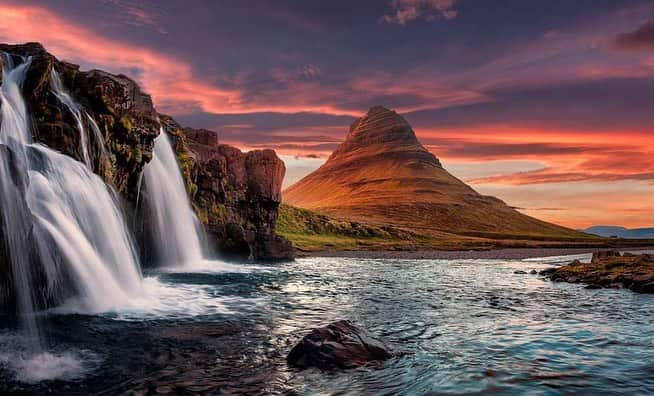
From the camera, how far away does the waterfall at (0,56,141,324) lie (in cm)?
1900

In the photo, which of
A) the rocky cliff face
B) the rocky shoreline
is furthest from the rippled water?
the rocky cliff face

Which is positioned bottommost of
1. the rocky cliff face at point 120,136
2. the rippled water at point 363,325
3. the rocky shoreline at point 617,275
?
the rocky shoreline at point 617,275

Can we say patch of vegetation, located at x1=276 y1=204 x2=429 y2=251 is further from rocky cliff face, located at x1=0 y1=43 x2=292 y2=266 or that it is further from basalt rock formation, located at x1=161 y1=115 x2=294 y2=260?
rocky cliff face, located at x1=0 y1=43 x2=292 y2=266

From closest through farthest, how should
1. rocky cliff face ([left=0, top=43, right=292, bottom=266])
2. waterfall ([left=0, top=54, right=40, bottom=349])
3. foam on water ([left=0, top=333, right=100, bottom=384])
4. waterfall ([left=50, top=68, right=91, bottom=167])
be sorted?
foam on water ([left=0, top=333, right=100, bottom=384])
waterfall ([left=0, top=54, right=40, bottom=349])
rocky cliff face ([left=0, top=43, right=292, bottom=266])
waterfall ([left=50, top=68, right=91, bottom=167])

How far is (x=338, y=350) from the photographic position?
14477 mm

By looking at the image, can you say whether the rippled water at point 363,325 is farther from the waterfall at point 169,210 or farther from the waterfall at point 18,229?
the waterfall at point 169,210

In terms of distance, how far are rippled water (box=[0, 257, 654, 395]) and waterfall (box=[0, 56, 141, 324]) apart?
6.17 feet

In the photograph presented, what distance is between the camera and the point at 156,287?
32.1 meters

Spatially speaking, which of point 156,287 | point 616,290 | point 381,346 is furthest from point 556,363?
point 156,287

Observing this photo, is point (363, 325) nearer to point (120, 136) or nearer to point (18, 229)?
point (18, 229)

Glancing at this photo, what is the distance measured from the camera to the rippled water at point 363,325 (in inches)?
492

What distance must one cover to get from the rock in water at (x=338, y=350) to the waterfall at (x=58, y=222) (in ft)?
36.9

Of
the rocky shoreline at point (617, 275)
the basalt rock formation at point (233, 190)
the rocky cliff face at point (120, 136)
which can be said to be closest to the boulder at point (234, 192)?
the basalt rock formation at point (233, 190)

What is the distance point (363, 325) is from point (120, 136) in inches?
1089
